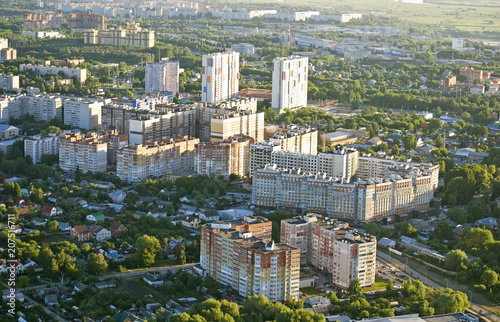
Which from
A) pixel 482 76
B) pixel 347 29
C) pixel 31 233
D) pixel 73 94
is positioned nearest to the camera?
pixel 31 233

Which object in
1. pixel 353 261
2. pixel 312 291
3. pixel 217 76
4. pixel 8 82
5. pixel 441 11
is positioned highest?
pixel 441 11

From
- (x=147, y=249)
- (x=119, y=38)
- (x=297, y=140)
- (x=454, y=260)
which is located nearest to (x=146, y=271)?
(x=147, y=249)

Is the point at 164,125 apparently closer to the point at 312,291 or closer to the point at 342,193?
the point at 342,193

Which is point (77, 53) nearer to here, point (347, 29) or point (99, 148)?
point (99, 148)

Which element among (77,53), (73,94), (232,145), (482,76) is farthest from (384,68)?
(232,145)

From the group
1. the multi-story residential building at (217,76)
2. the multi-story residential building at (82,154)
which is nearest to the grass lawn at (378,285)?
the multi-story residential building at (82,154)

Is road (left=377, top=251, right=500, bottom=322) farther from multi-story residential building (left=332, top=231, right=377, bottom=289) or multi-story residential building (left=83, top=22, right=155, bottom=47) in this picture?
multi-story residential building (left=83, top=22, right=155, bottom=47)
